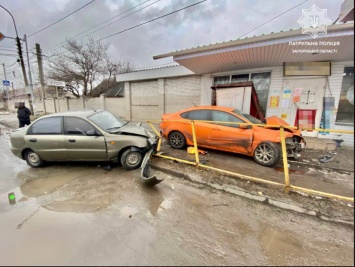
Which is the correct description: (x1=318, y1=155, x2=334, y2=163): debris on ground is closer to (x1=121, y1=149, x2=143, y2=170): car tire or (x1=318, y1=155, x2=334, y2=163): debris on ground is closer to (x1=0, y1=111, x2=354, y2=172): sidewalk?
(x1=0, y1=111, x2=354, y2=172): sidewalk

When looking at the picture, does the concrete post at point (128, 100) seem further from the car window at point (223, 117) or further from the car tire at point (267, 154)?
the car tire at point (267, 154)

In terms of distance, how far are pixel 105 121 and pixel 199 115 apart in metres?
2.87

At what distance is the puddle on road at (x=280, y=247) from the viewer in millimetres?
2074

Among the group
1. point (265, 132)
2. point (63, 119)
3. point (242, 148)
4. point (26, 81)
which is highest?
point (26, 81)

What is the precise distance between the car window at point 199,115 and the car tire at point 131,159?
2.23 metres

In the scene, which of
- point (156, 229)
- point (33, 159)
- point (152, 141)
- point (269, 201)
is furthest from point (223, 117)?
point (33, 159)

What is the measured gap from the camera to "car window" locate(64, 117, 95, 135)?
4.50 metres

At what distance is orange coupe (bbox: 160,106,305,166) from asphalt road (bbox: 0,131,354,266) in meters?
1.86

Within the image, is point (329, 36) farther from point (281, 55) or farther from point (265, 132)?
point (265, 132)

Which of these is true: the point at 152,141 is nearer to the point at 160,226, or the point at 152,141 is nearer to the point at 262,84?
the point at 160,226

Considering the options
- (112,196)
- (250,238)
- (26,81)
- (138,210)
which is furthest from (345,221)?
(26,81)

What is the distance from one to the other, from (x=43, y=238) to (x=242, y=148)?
4.55 metres

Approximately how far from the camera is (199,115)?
573 centimetres

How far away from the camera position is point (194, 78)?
31.3 ft
